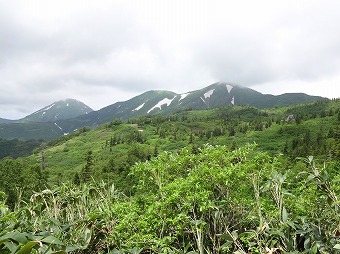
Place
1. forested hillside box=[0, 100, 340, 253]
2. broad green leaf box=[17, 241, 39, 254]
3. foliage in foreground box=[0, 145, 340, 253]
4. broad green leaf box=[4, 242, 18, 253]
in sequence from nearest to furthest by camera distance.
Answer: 1. broad green leaf box=[17, 241, 39, 254]
2. broad green leaf box=[4, 242, 18, 253]
3. forested hillside box=[0, 100, 340, 253]
4. foliage in foreground box=[0, 145, 340, 253]

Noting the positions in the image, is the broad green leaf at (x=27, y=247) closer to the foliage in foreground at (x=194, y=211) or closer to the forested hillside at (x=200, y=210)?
the forested hillside at (x=200, y=210)

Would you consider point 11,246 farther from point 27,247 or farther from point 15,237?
point 27,247

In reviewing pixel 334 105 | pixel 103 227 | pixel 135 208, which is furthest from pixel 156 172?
pixel 334 105

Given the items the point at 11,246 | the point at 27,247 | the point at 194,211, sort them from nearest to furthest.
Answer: the point at 27,247
the point at 11,246
the point at 194,211

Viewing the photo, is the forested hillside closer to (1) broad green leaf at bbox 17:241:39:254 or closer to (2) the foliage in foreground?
(2) the foliage in foreground

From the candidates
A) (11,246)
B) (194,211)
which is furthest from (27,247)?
(194,211)

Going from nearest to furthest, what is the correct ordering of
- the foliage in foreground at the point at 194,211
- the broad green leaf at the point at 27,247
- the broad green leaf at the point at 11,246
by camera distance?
1. the broad green leaf at the point at 27,247
2. the broad green leaf at the point at 11,246
3. the foliage in foreground at the point at 194,211

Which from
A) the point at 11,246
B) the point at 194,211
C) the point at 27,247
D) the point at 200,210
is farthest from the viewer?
the point at 194,211

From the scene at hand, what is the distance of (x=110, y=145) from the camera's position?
466 feet

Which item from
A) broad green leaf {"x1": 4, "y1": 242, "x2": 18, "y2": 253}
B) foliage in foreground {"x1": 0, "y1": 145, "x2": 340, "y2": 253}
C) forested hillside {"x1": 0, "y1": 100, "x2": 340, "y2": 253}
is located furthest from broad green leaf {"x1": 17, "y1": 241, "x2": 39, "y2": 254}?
foliage in foreground {"x1": 0, "y1": 145, "x2": 340, "y2": 253}

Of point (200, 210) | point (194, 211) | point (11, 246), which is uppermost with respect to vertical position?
point (11, 246)

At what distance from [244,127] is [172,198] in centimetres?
15380

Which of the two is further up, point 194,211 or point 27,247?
point 27,247

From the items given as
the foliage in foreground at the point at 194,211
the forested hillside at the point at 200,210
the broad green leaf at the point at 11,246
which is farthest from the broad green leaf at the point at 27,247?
the foliage in foreground at the point at 194,211
